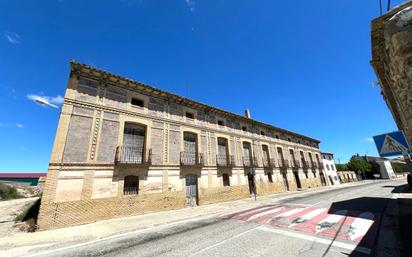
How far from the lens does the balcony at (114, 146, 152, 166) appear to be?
10.8 meters

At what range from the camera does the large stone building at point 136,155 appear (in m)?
9.18

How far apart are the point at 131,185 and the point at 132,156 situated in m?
1.81

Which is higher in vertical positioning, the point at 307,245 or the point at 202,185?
the point at 202,185

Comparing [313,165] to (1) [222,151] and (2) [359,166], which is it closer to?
(1) [222,151]

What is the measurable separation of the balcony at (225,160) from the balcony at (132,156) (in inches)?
249

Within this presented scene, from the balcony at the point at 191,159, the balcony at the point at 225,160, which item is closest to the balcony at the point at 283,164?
the balcony at the point at 225,160

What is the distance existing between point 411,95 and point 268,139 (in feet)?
68.6

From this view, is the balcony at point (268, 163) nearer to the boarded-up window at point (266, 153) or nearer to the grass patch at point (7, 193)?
the boarded-up window at point (266, 153)

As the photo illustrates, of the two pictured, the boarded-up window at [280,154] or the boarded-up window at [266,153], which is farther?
the boarded-up window at [280,154]

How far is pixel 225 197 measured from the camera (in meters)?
15.1

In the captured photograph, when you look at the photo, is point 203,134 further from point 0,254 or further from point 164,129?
point 0,254

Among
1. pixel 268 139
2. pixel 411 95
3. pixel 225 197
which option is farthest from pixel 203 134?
pixel 411 95

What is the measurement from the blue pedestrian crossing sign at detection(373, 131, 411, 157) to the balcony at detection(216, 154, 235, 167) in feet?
39.2

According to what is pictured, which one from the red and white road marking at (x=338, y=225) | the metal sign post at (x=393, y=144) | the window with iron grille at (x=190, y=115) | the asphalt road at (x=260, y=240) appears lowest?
the asphalt road at (x=260, y=240)
